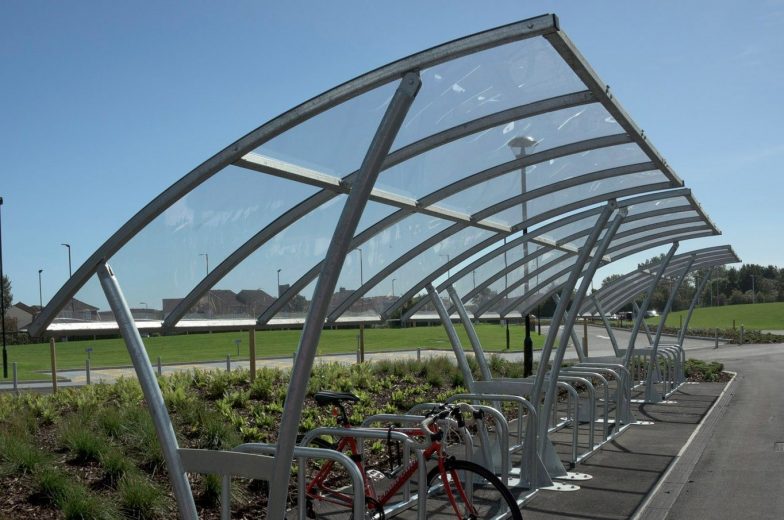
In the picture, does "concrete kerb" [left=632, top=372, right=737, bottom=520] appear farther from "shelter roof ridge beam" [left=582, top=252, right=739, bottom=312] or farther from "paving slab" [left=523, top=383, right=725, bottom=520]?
"shelter roof ridge beam" [left=582, top=252, right=739, bottom=312]

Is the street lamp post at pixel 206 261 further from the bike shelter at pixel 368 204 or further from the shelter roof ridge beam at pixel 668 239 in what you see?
the shelter roof ridge beam at pixel 668 239

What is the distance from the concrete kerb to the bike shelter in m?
1.02

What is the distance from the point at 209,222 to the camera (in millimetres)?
5652

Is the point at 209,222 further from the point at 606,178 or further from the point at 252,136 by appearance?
the point at 606,178

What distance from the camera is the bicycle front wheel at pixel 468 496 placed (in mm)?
5605

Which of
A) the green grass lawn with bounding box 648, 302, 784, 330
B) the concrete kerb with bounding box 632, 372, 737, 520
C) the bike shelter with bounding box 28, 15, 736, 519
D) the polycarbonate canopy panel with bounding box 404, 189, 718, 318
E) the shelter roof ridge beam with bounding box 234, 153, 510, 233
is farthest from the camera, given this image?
the green grass lawn with bounding box 648, 302, 784, 330

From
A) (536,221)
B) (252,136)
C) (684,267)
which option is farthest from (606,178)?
(684,267)

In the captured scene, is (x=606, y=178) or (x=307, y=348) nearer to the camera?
(x=307, y=348)

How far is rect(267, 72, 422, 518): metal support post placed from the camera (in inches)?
161

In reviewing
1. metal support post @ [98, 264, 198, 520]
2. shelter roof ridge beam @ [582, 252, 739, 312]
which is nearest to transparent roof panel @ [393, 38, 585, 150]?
metal support post @ [98, 264, 198, 520]

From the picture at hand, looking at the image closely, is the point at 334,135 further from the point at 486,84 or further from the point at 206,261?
the point at 206,261

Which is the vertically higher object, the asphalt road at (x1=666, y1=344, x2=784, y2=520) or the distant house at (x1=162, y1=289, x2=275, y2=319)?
the distant house at (x1=162, y1=289, x2=275, y2=319)

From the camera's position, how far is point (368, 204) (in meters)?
6.54

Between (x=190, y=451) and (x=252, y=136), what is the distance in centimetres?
199
